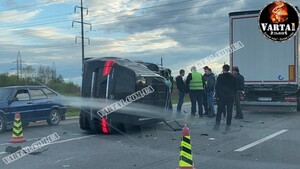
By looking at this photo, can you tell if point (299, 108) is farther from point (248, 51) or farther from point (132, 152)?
point (132, 152)

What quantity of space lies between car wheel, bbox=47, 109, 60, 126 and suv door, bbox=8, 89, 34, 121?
2.87 ft

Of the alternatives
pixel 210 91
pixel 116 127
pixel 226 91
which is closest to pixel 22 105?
pixel 116 127

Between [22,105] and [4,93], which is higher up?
[4,93]

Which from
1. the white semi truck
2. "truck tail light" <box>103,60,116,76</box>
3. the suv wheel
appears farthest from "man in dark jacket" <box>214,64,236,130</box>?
the suv wheel

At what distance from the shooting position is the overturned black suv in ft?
37.2

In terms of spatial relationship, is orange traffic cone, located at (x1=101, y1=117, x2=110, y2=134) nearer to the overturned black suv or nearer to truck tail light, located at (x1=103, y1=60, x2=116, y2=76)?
the overturned black suv

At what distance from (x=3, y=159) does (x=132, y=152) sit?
2622 mm

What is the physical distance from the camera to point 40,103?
561 inches

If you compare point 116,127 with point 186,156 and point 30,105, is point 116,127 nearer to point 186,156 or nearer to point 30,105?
point 30,105

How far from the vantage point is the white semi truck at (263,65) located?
53.2 ft

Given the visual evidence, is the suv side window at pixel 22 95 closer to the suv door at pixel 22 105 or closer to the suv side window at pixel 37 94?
the suv door at pixel 22 105

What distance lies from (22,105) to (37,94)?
89cm

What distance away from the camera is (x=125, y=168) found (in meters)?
7.47

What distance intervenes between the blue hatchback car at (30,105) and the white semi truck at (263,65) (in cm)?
726
